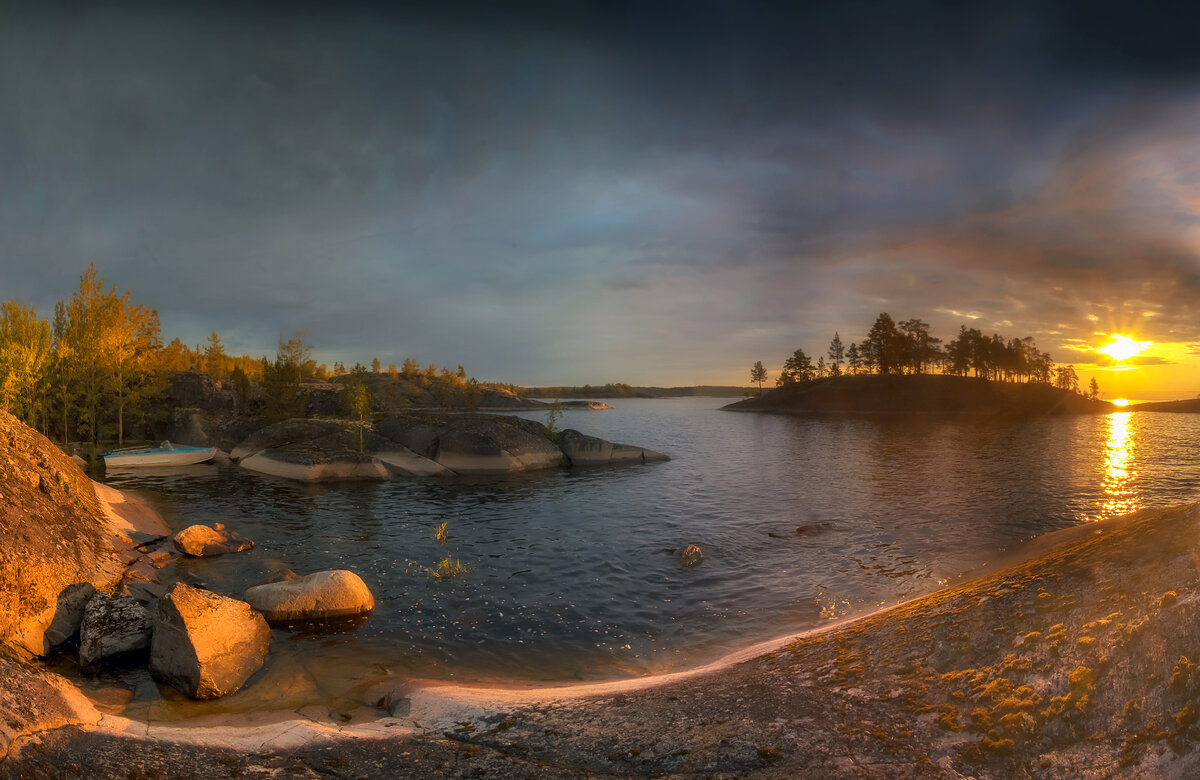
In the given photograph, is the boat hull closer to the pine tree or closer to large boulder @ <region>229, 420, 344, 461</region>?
large boulder @ <region>229, 420, 344, 461</region>

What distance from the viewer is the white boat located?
38281 mm

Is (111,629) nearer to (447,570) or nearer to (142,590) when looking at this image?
(142,590)

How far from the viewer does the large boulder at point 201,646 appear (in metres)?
9.45

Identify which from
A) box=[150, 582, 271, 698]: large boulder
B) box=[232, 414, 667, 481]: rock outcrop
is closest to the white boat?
box=[232, 414, 667, 481]: rock outcrop

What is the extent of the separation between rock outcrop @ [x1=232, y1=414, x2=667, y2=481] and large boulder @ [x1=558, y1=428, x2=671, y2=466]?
0.30 feet

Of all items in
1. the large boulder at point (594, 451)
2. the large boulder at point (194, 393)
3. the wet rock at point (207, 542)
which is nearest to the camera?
the wet rock at point (207, 542)

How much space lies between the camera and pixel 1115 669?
557 centimetres

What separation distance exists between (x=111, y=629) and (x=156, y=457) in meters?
37.5

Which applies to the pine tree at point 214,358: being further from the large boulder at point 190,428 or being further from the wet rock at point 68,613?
the wet rock at point 68,613

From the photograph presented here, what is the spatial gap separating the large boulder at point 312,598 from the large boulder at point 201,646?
8.72 ft

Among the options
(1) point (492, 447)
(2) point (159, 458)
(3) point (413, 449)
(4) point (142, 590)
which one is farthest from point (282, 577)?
(2) point (159, 458)

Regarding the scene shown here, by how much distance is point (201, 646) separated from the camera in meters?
9.62

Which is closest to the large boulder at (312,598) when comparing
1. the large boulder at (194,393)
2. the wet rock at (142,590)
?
the wet rock at (142,590)

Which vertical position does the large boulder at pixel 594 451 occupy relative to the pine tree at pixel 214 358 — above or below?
below
